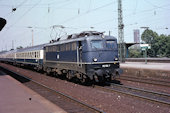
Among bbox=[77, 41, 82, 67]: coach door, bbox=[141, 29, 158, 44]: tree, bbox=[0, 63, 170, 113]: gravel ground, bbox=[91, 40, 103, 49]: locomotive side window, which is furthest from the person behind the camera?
bbox=[141, 29, 158, 44]: tree

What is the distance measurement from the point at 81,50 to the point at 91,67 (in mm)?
1491

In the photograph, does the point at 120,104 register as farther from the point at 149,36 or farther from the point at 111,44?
the point at 149,36

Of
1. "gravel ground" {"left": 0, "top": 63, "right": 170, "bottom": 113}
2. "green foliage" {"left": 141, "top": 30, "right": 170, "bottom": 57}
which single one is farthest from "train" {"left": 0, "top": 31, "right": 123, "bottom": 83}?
"green foliage" {"left": 141, "top": 30, "right": 170, "bottom": 57}

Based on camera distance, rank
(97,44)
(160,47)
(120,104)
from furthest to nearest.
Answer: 1. (160,47)
2. (97,44)
3. (120,104)

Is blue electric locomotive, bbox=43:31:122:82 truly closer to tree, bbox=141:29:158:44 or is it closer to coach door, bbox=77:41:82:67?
coach door, bbox=77:41:82:67

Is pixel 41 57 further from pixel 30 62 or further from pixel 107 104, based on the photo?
pixel 107 104

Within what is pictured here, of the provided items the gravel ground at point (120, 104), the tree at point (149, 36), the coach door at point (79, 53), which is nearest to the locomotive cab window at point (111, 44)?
the coach door at point (79, 53)

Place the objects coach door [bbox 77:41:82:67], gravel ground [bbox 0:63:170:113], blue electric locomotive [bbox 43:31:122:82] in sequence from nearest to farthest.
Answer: gravel ground [bbox 0:63:170:113] → blue electric locomotive [bbox 43:31:122:82] → coach door [bbox 77:41:82:67]

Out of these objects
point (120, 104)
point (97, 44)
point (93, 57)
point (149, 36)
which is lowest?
point (120, 104)

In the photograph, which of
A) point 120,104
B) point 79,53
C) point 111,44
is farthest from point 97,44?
point 120,104

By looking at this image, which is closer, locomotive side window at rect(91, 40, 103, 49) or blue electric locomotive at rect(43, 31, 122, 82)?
blue electric locomotive at rect(43, 31, 122, 82)

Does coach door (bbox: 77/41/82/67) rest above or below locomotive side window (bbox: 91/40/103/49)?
below

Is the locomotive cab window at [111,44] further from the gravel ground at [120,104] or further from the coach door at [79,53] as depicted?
the gravel ground at [120,104]

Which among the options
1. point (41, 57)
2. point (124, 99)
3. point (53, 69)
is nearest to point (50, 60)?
point (53, 69)
